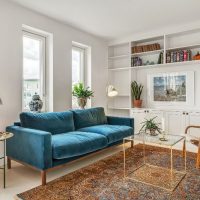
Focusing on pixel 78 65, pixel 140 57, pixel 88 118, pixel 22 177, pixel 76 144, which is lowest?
pixel 22 177

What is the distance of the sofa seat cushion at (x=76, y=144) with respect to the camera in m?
2.43

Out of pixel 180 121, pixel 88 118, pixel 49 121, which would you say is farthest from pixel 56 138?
pixel 180 121

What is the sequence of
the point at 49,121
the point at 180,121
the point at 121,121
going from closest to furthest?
the point at 49,121 → the point at 121,121 → the point at 180,121

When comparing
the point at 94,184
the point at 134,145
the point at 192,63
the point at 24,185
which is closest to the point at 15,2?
the point at 24,185

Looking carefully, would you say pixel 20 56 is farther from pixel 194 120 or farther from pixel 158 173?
pixel 194 120

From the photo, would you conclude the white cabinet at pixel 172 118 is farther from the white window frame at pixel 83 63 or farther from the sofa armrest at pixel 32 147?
the sofa armrest at pixel 32 147

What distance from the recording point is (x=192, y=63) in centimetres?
435

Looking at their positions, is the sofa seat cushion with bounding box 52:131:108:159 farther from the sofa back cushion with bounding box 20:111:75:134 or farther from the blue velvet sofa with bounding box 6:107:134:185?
the sofa back cushion with bounding box 20:111:75:134

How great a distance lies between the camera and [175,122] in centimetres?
436

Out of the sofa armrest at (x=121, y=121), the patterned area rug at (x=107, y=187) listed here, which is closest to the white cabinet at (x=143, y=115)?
the sofa armrest at (x=121, y=121)

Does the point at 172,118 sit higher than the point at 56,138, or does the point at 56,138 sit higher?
the point at 172,118

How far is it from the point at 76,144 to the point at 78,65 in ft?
8.39

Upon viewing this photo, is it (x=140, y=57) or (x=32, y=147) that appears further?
(x=140, y=57)

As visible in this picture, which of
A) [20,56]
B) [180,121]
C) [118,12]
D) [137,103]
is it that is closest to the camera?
[20,56]
